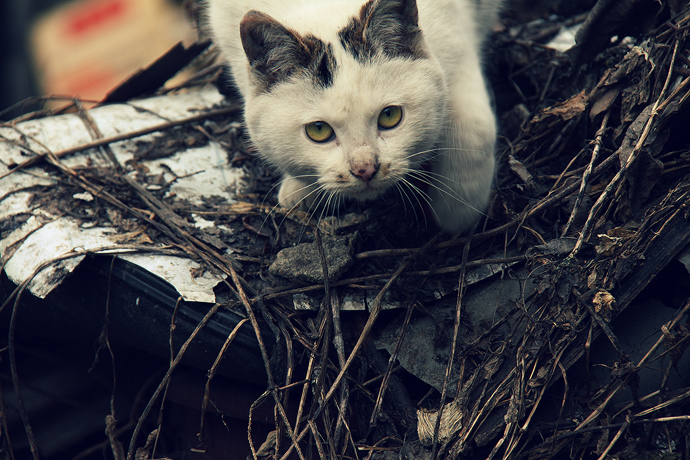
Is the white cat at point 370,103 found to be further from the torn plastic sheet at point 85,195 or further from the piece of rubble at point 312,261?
the torn plastic sheet at point 85,195

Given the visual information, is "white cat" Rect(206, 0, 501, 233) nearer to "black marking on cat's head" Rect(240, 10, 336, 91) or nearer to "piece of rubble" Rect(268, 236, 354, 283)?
"black marking on cat's head" Rect(240, 10, 336, 91)

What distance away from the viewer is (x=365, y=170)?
4.50 ft

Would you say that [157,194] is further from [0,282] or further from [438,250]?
[438,250]

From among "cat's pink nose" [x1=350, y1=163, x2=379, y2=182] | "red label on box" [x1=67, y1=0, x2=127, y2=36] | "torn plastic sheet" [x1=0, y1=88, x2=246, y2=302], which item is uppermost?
"red label on box" [x1=67, y1=0, x2=127, y2=36]

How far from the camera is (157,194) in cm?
195

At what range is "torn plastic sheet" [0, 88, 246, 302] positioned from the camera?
5.18 feet

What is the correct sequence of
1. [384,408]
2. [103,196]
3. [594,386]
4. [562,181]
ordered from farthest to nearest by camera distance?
1. [103,196]
2. [562,181]
3. [384,408]
4. [594,386]

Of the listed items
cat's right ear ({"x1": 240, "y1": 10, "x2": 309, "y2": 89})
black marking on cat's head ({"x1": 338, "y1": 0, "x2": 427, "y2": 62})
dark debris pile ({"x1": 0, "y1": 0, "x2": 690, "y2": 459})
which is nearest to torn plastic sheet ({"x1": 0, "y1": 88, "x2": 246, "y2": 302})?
dark debris pile ({"x1": 0, "y1": 0, "x2": 690, "y2": 459})

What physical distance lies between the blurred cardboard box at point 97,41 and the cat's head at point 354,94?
3850 mm

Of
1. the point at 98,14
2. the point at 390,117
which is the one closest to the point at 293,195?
the point at 390,117

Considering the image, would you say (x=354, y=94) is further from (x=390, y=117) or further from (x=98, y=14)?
(x=98, y=14)

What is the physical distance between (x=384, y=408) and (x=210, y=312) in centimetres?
57

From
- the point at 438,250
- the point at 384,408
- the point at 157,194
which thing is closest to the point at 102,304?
the point at 157,194

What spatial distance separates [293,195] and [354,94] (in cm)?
54
